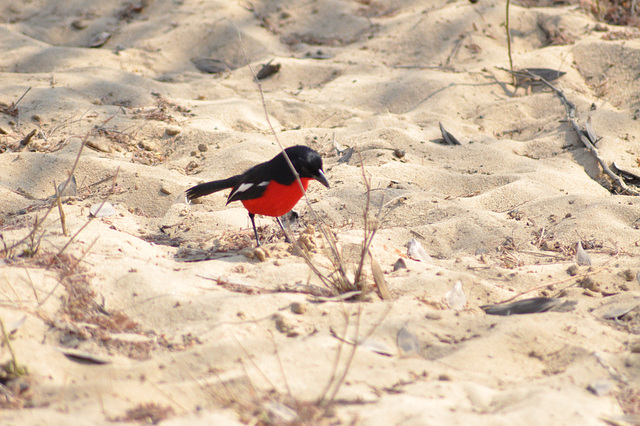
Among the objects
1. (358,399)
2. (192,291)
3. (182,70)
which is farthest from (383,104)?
(358,399)

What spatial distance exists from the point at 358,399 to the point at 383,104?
4.36 m

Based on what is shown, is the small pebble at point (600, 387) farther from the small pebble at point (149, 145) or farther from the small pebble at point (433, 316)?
the small pebble at point (149, 145)

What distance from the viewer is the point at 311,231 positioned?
3.33m

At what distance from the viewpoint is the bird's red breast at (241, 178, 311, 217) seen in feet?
10.9

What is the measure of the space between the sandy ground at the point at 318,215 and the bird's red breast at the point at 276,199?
226mm

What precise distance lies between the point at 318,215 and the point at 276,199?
0.58 metres

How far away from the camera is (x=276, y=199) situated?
336cm

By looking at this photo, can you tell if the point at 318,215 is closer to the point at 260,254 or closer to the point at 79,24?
the point at 260,254

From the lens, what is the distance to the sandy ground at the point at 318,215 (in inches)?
75.5

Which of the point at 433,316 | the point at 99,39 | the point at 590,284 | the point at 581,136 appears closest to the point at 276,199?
the point at 433,316

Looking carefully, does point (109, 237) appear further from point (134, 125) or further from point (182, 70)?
point (182, 70)

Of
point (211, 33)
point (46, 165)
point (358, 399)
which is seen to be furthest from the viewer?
point (211, 33)

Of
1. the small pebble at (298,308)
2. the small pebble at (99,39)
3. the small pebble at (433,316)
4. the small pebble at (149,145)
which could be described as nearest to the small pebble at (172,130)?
the small pebble at (149,145)

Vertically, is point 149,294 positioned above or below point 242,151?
above
